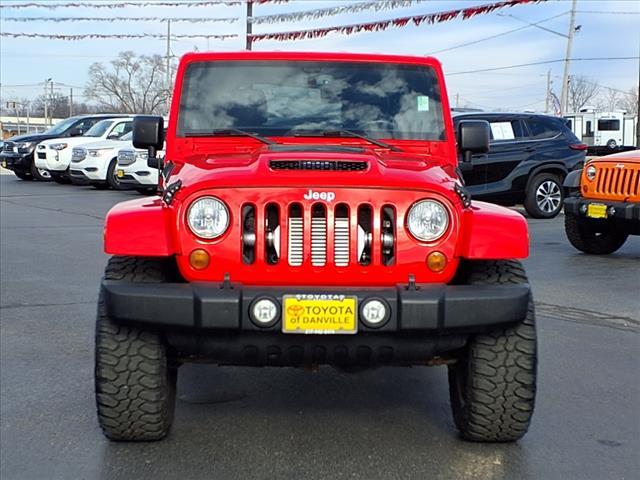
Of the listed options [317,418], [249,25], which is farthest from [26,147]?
[317,418]

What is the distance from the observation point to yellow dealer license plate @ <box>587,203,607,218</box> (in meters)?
10.0

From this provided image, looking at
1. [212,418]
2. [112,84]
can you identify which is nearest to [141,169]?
[212,418]

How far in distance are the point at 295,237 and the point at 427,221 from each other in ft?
1.93

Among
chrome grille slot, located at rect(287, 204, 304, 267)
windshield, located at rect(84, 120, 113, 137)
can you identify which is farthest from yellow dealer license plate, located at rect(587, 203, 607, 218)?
windshield, located at rect(84, 120, 113, 137)

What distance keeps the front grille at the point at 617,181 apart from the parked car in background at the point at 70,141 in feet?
47.0

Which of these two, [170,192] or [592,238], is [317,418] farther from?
[592,238]

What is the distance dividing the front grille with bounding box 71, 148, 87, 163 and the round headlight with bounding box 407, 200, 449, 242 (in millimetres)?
18247

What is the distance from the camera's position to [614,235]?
11.2 metres

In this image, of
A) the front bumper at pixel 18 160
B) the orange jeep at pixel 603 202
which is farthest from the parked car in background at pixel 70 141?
the orange jeep at pixel 603 202

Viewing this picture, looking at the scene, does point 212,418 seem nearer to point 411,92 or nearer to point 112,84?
point 411,92

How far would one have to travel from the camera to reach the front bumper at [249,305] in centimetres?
366

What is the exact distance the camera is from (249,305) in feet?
12.0

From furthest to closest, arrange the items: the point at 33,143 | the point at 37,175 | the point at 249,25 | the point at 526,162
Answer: the point at 37,175, the point at 33,143, the point at 249,25, the point at 526,162

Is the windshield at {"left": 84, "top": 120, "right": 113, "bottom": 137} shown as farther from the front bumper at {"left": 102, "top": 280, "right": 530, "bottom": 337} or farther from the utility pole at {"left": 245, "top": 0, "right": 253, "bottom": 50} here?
the front bumper at {"left": 102, "top": 280, "right": 530, "bottom": 337}
